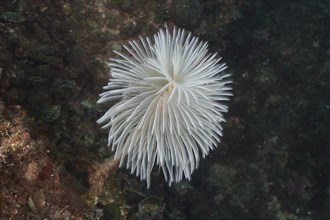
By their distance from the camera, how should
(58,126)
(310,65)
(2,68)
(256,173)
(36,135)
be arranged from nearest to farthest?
(36,135) < (2,68) < (58,126) < (256,173) < (310,65)

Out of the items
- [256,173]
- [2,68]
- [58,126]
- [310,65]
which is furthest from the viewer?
[310,65]

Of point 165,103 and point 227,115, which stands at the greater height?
point 227,115

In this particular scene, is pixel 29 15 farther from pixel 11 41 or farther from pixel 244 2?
pixel 244 2

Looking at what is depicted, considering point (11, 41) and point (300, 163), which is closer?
point (11, 41)

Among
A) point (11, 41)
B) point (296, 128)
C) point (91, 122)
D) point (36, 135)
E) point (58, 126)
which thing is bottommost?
point (36, 135)

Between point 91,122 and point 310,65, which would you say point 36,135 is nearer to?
point 91,122

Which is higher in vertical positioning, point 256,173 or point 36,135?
point 256,173

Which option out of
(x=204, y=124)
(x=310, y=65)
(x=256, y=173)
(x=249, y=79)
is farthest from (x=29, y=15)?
(x=310, y=65)

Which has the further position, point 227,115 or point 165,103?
point 227,115

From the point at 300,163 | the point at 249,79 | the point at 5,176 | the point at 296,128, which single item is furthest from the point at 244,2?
the point at 5,176
